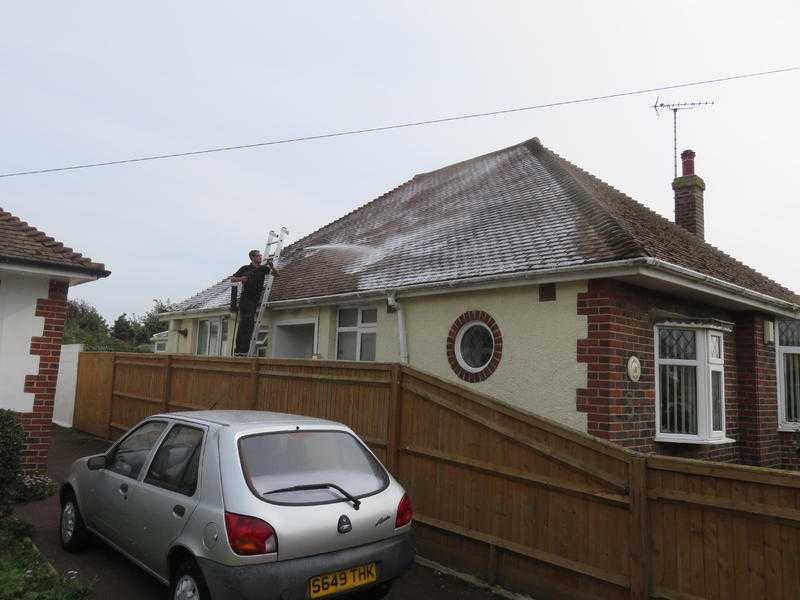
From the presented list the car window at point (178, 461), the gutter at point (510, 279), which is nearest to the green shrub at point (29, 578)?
the car window at point (178, 461)

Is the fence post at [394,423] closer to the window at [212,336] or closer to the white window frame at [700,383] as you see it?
the white window frame at [700,383]

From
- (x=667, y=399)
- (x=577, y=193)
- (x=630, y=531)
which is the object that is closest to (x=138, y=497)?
(x=630, y=531)

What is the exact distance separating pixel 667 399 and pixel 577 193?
3.83 metres

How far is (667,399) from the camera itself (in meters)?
7.67

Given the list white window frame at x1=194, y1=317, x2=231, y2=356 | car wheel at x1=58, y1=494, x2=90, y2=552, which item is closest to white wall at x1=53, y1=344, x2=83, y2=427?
white window frame at x1=194, y1=317, x2=231, y2=356

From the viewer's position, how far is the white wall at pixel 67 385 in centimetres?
1424

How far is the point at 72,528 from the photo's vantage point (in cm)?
541

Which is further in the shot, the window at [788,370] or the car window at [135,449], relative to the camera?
the window at [788,370]

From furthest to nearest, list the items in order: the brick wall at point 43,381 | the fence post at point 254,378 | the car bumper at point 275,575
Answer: the fence post at point 254,378, the brick wall at point 43,381, the car bumper at point 275,575

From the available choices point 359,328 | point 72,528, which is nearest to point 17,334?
point 72,528

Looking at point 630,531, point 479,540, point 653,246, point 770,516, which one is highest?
point 653,246

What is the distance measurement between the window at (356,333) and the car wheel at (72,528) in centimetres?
528

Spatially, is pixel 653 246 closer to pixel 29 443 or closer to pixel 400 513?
pixel 400 513

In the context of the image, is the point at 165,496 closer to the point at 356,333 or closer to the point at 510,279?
the point at 510,279
